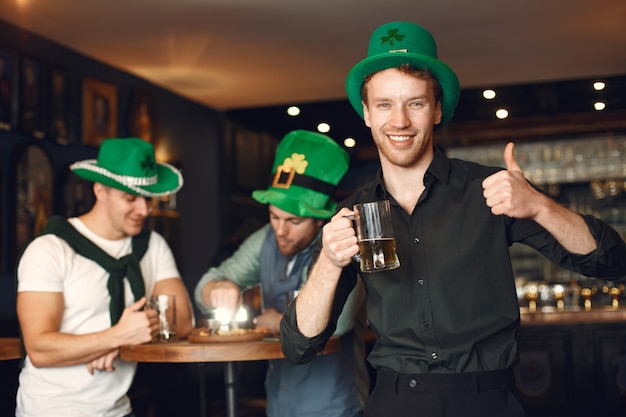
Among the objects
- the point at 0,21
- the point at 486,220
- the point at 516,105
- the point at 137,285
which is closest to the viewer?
the point at 486,220

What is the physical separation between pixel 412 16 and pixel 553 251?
3.98 metres

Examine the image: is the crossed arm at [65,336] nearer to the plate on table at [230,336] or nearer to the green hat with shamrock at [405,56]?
the plate on table at [230,336]

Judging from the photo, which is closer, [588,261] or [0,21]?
[588,261]

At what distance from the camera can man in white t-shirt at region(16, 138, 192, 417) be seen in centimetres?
304

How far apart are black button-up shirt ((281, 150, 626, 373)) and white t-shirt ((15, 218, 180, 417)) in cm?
123

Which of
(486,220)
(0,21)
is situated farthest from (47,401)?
(0,21)

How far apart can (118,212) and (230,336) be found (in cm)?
70

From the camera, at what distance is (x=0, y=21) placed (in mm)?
5668

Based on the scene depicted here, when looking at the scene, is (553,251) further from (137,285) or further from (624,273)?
(137,285)

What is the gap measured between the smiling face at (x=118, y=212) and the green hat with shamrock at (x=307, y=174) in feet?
1.63

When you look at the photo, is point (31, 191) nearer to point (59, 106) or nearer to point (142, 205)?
point (59, 106)

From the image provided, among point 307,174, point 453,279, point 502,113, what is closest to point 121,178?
point 307,174

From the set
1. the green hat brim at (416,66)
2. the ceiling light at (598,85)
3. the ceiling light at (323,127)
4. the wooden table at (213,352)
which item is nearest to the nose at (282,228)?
the wooden table at (213,352)

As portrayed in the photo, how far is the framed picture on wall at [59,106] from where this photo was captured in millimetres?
6148
